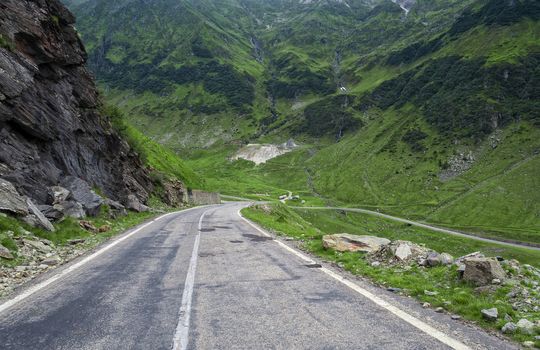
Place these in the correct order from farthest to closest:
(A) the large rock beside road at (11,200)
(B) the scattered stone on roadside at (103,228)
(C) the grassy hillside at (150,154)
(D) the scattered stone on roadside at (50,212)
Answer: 1. (C) the grassy hillside at (150,154)
2. (B) the scattered stone on roadside at (103,228)
3. (D) the scattered stone on roadside at (50,212)
4. (A) the large rock beside road at (11,200)

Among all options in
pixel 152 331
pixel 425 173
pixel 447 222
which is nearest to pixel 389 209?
pixel 447 222

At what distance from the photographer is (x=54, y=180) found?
21703 mm

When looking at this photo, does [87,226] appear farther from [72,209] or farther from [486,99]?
[486,99]

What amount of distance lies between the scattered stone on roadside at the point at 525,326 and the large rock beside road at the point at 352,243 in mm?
7173

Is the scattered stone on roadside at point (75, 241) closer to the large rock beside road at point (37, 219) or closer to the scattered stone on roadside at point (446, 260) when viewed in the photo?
the large rock beside road at point (37, 219)

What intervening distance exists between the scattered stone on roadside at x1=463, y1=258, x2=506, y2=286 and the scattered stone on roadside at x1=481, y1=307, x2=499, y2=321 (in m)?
1.85

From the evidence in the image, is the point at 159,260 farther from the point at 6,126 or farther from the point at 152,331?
the point at 6,126

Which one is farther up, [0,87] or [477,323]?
[0,87]

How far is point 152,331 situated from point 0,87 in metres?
19.3

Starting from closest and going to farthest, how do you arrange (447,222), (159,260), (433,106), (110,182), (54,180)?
(159,260) < (54,180) < (110,182) < (447,222) < (433,106)

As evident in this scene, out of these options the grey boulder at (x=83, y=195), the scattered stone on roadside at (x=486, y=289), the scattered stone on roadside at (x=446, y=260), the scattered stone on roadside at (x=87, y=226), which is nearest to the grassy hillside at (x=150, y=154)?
the grey boulder at (x=83, y=195)

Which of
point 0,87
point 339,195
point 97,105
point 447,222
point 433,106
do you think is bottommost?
point 447,222

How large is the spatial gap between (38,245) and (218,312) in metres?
10.5

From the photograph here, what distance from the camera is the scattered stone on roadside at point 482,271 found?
838 cm
